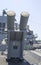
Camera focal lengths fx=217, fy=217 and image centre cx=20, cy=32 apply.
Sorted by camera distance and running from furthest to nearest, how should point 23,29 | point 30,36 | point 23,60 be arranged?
point 30,36 → point 23,60 → point 23,29

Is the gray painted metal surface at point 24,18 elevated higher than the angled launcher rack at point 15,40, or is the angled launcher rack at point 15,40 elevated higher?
the gray painted metal surface at point 24,18

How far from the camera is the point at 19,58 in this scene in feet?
52.9

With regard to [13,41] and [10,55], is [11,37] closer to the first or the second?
[13,41]

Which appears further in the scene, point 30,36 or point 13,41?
point 30,36

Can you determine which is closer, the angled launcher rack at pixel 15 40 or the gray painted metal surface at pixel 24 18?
the gray painted metal surface at pixel 24 18

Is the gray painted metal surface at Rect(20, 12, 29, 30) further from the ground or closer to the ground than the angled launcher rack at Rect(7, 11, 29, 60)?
further from the ground

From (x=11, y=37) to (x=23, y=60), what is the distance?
6.87ft

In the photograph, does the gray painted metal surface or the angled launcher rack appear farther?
the angled launcher rack

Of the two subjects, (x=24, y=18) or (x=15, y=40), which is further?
(x=15, y=40)

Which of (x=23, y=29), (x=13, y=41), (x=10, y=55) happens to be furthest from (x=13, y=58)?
(x=23, y=29)

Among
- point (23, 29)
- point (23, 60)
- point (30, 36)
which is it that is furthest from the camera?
point (30, 36)

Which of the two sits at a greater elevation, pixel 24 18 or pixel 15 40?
pixel 24 18

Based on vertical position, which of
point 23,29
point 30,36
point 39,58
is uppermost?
point 23,29

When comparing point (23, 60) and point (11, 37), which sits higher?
point (11, 37)
